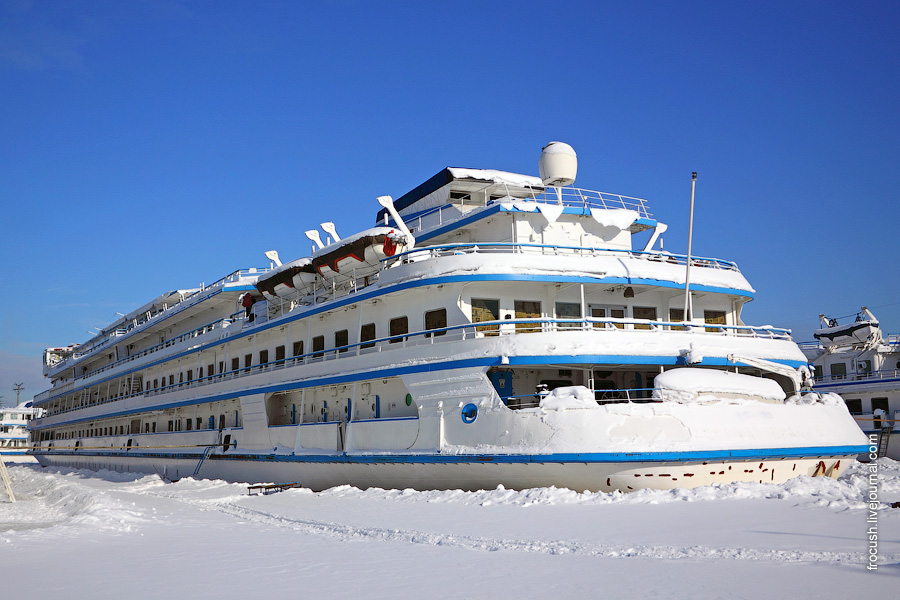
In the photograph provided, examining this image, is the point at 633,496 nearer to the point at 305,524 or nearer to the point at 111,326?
the point at 305,524

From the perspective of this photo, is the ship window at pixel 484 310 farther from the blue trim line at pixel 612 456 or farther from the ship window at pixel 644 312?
the ship window at pixel 644 312

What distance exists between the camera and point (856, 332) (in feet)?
127

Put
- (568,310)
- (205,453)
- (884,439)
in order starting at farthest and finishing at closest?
(884,439)
(205,453)
(568,310)

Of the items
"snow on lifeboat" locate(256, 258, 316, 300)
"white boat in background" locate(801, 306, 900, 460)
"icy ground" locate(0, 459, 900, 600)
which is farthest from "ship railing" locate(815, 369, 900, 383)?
"snow on lifeboat" locate(256, 258, 316, 300)

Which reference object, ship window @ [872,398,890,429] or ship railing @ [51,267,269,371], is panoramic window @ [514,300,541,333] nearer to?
ship railing @ [51,267,269,371]

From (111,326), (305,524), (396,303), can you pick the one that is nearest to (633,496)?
(305,524)

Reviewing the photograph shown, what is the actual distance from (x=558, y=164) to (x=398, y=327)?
6.53m

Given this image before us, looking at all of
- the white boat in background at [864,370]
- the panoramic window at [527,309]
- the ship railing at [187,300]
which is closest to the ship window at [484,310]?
the panoramic window at [527,309]

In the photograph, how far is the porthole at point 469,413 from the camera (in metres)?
15.9

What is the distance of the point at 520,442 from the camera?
15.0 metres

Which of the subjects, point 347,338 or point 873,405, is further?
point 873,405

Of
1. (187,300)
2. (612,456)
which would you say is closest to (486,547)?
(612,456)

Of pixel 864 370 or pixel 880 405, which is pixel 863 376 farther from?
pixel 880 405

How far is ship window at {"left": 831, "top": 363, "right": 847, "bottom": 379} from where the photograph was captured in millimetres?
41531
